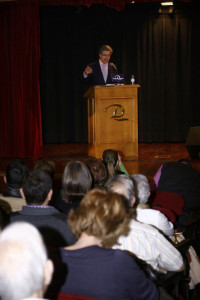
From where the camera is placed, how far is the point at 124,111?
6.08 metres

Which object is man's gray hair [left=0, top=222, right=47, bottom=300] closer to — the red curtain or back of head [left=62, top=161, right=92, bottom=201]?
back of head [left=62, top=161, right=92, bottom=201]

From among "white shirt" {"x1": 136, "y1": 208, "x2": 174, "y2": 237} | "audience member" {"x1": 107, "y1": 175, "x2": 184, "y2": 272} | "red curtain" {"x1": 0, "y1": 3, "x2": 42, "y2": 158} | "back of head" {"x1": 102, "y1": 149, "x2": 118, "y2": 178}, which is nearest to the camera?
"audience member" {"x1": 107, "y1": 175, "x2": 184, "y2": 272}

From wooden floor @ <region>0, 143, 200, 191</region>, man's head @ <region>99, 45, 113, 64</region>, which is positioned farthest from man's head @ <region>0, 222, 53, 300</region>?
man's head @ <region>99, 45, 113, 64</region>

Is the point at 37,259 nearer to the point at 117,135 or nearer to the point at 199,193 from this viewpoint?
the point at 199,193

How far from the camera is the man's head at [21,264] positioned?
1021mm

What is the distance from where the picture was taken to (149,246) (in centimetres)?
198

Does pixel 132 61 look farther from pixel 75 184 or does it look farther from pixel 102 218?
pixel 102 218

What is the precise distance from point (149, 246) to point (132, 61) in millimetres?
7563

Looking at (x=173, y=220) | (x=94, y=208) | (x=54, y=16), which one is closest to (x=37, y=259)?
(x=94, y=208)

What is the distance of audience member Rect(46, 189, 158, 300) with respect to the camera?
4.96 feet

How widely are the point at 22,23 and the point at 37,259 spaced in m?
6.52

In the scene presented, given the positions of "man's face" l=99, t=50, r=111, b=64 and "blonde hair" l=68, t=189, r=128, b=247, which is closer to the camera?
"blonde hair" l=68, t=189, r=128, b=247

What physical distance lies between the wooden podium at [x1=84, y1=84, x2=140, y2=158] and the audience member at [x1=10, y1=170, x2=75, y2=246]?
386 centimetres

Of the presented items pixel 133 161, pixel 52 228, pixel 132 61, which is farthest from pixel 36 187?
pixel 132 61
